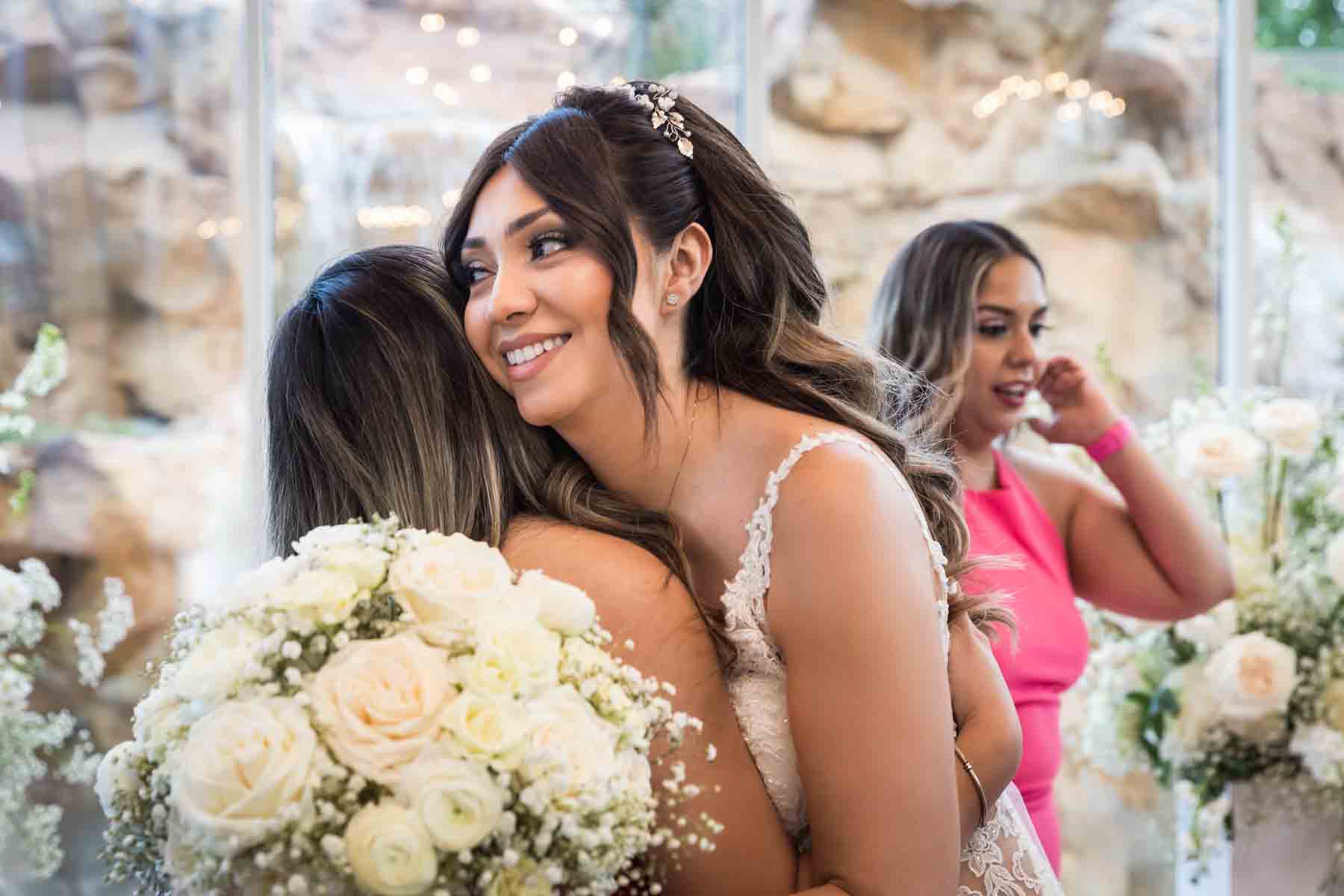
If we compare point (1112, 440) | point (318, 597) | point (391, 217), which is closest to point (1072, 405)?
point (1112, 440)

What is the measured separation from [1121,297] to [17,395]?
3.01 metres

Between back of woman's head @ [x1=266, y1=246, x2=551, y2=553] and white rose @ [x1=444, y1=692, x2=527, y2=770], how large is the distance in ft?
1.83

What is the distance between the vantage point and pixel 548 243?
1772mm

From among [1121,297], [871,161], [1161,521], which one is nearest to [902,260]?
[1161,521]

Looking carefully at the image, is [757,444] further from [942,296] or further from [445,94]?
[445,94]

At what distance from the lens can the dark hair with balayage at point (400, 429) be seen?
5.89ft

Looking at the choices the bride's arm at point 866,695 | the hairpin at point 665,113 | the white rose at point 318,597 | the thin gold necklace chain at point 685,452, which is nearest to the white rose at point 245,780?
the white rose at point 318,597

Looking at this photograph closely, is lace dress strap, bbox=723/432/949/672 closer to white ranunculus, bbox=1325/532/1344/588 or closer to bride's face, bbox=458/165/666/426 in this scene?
bride's face, bbox=458/165/666/426

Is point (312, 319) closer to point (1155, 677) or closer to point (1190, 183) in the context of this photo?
point (1155, 677)

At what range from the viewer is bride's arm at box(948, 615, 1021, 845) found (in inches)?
70.5

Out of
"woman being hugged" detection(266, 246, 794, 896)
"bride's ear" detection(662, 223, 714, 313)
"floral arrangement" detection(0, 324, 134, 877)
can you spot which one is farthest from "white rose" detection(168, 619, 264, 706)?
"floral arrangement" detection(0, 324, 134, 877)

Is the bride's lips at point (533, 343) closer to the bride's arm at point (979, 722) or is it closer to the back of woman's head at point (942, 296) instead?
the bride's arm at point (979, 722)

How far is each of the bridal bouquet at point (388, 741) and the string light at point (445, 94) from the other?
7.88 feet

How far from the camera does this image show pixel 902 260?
275 centimetres
